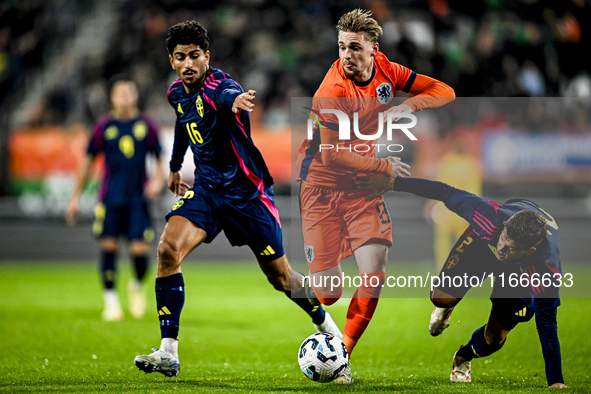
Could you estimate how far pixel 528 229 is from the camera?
177 inches

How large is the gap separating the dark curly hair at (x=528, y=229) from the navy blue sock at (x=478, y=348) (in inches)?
32.1

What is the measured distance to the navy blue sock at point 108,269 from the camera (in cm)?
841

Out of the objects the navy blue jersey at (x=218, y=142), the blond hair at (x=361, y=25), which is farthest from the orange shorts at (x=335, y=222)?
the blond hair at (x=361, y=25)

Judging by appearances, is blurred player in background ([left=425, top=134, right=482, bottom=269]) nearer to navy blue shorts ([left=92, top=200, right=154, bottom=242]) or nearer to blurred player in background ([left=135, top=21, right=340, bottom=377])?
navy blue shorts ([left=92, top=200, right=154, bottom=242])

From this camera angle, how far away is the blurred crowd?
13.8 metres

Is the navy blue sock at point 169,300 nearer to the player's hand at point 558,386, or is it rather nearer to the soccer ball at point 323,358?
the soccer ball at point 323,358

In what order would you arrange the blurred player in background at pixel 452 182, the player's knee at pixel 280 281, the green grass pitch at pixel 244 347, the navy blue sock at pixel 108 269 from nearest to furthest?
1. the green grass pitch at pixel 244 347
2. the player's knee at pixel 280 281
3. the navy blue sock at pixel 108 269
4. the blurred player in background at pixel 452 182

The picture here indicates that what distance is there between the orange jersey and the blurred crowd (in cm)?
781

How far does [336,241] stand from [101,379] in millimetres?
1933

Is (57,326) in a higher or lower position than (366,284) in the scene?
lower

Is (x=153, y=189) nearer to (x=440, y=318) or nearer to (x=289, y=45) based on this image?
(x=440, y=318)

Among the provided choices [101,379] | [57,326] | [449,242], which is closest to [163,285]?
[101,379]

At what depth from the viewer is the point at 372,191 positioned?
5.24 metres

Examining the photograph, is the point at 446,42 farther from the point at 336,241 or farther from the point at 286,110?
the point at 336,241
